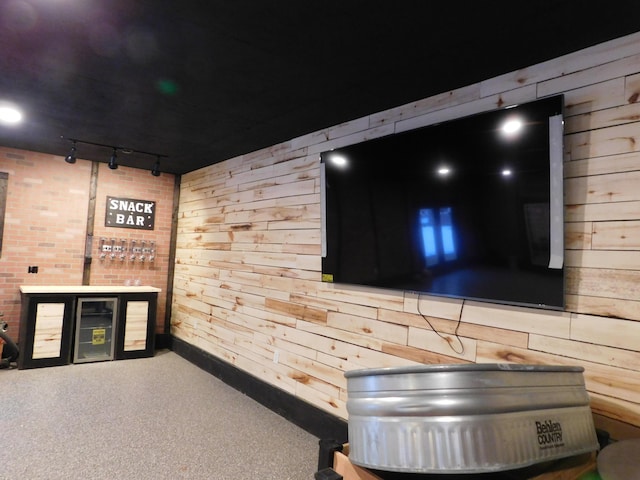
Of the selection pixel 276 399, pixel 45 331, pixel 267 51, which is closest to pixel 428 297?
pixel 267 51

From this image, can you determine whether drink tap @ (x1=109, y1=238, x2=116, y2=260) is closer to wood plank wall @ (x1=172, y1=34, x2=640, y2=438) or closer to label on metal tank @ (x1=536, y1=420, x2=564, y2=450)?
wood plank wall @ (x1=172, y1=34, x2=640, y2=438)

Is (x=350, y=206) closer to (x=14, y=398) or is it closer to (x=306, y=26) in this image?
(x=306, y=26)

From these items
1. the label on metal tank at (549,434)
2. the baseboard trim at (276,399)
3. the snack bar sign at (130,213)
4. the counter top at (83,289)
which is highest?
the snack bar sign at (130,213)

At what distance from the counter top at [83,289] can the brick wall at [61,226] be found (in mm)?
196

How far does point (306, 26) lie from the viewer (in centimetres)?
182

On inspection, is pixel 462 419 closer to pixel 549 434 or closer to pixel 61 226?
pixel 549 434

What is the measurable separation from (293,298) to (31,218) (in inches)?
139

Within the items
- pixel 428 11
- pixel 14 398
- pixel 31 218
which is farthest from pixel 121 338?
pixel 428 11

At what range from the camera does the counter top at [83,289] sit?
4246 millimetres

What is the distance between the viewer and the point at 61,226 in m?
4.77

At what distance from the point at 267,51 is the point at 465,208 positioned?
136 centimetres

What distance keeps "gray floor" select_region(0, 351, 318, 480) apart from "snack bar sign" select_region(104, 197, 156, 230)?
1950 millimetres

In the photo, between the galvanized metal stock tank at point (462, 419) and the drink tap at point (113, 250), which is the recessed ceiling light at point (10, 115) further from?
the galvanized metal stock tank at point (462, 419)

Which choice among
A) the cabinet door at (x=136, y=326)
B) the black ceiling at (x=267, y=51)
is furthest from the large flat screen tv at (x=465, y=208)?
the cabinet door at (x=136, y=326)
